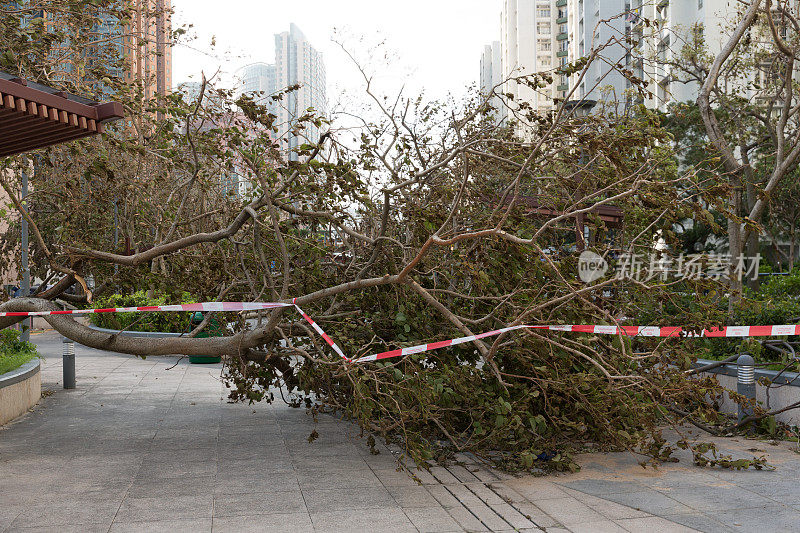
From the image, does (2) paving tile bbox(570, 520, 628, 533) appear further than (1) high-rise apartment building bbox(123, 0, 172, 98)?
No

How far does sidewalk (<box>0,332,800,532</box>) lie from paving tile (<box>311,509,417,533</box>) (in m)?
0.01

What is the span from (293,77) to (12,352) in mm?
14573

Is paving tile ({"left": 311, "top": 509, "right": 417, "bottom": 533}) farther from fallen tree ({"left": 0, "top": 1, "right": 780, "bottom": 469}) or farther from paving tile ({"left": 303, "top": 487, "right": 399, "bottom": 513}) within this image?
fallen tree ({"left": 0, "top": 1, "right": 780, "bottom": 469})

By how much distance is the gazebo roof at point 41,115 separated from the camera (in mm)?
6016

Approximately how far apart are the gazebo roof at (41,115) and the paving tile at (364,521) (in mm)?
4124

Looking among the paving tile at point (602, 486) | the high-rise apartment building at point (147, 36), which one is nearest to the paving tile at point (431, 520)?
the paving tile at point (602, 486)

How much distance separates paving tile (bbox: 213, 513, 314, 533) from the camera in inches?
200

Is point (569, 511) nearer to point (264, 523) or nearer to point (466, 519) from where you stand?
point (466, 519)

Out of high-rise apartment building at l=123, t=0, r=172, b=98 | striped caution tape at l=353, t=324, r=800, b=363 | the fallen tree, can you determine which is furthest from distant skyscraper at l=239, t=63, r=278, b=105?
striped caution tape at l=353, t=324, r=800, b=363

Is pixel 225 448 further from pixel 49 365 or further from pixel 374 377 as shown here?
pixel 49 365

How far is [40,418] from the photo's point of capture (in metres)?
9.24

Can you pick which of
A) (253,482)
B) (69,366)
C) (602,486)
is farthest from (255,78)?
(602,486)

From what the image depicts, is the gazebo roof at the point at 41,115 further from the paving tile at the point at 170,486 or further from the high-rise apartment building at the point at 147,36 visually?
the paving tile at the point at 170,486

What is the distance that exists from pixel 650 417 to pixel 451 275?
2.45m
